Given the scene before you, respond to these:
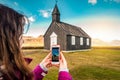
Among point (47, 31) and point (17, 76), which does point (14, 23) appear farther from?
point (47, 31)

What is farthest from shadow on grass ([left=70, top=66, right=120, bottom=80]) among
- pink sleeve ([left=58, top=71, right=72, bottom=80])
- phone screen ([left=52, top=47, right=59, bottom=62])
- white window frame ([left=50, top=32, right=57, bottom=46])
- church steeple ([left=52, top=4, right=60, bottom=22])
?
church steeple ([left=52, top=4, right=60, bottom=22])

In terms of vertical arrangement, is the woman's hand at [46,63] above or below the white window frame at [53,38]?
below

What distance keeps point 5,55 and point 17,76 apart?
0.13m

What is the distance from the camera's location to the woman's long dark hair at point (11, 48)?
1310mm

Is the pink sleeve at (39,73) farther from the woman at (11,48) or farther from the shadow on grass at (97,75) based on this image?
the shadow on grass at (97,75)

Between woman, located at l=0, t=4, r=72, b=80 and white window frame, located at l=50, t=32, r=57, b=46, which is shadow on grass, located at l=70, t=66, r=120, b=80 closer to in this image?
woman, located at l=0, t=4, r=72, b=80

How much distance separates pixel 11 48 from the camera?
1.32 metres

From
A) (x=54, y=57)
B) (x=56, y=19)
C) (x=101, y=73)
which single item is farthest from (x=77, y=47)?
(x=54, y=57)

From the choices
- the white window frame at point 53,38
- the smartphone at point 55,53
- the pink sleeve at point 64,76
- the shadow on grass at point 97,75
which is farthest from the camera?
the white window frame at point 53,38

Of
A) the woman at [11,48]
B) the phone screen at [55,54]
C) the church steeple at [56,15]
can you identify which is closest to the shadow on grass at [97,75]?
the phone screen at [55,54]

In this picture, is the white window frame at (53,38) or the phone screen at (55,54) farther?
the white window frame at (53,38)

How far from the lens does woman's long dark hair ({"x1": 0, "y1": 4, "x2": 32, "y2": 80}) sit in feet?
4.30

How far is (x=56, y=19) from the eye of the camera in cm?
2055

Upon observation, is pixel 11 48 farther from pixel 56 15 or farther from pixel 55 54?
pixel 56 15
